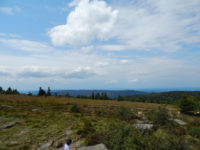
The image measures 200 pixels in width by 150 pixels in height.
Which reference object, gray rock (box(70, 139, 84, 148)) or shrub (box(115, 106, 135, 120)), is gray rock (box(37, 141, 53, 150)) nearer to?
gray rock (box(70, 139, 84, 148))

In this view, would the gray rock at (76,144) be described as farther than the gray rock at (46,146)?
No

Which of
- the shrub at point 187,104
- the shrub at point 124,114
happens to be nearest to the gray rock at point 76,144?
the shrub at point 124,114

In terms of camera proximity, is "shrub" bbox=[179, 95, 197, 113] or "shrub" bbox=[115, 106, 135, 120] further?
"shrub" bbox=[179, 95, 197, 113]

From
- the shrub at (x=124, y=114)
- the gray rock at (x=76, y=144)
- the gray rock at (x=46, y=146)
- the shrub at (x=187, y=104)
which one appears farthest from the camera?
the shrub at (x=187, y=104)

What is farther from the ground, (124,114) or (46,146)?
(46,146)

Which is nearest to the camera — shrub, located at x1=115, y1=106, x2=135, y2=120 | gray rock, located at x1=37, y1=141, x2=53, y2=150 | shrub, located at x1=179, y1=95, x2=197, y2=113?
gray rock, located at x1=37, y1=141, x2=53, y2=150

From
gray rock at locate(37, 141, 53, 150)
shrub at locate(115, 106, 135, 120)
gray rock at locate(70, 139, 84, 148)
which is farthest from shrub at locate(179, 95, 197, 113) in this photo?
gray rock at locate(37, 141, 53, 150)

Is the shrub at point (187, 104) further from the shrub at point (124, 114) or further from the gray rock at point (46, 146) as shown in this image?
the gray rock at point (46, 146)

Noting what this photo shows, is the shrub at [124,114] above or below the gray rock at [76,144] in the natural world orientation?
below

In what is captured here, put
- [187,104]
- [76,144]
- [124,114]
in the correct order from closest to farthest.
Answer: [76,144]
[124,114]
[187,104]

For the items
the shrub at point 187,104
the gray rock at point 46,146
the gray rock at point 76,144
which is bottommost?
the shrub at point 187,104

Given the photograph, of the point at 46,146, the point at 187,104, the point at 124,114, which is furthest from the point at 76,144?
the point at 187,104

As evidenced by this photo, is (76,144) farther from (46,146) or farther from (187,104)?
(187,104)

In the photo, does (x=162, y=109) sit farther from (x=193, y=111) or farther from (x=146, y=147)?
(x=193, y=111)
